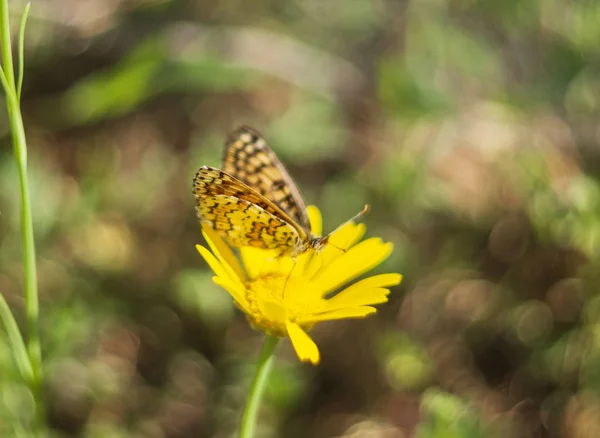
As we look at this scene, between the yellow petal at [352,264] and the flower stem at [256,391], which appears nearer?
the flower stem at [256,391]

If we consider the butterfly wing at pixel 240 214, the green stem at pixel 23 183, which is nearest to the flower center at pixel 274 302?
the butterfly wing at pixel 240 214

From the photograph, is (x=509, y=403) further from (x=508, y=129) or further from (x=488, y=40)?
(x=488, y=40)

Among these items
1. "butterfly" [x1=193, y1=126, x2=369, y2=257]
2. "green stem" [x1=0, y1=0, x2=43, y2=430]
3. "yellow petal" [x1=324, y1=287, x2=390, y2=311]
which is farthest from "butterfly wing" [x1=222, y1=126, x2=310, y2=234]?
"green stem" [x1=0, y1=0, x2=43, y2=430]

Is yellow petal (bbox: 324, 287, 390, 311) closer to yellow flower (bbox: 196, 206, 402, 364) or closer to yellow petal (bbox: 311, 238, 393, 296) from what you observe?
yellow flower (bbox: 196, 206, 402, 364)

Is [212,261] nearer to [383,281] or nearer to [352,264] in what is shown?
[383,281]

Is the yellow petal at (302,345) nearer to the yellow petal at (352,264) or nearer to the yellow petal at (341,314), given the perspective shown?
the yellow petal at (341,314)

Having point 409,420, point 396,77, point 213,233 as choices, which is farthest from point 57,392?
point 396,77
